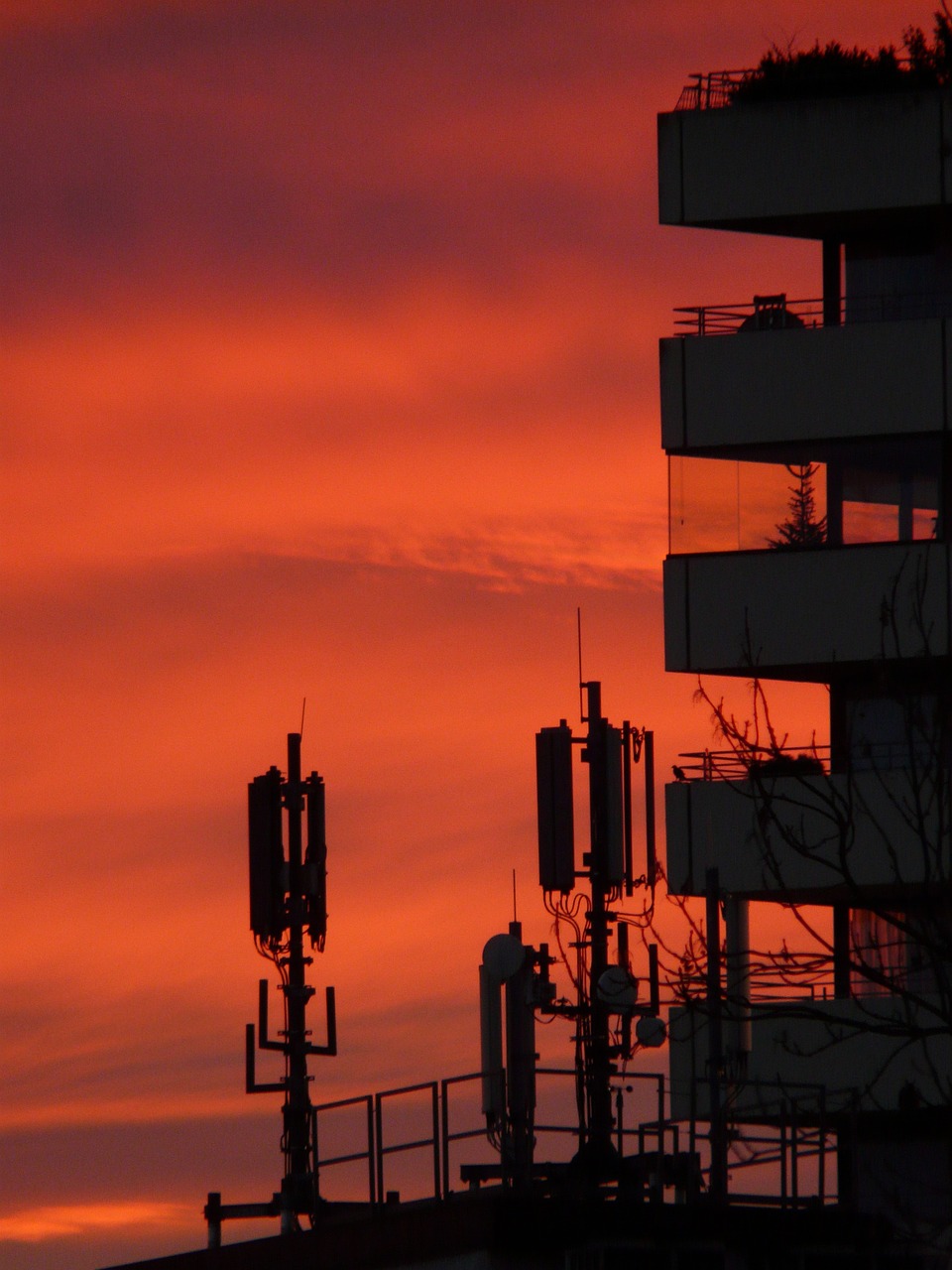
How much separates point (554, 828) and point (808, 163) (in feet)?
50.1

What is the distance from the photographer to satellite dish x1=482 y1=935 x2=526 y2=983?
2869 centimetres

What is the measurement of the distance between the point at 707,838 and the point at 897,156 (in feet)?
38.1

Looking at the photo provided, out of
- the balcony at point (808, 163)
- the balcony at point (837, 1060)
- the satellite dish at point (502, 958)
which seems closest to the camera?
the satellite dish at point (502, 958)

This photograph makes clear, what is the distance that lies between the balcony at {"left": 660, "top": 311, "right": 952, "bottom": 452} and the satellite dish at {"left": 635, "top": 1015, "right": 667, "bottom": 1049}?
1436 centimetres

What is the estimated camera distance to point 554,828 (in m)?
34.4

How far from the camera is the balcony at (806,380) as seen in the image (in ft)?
144

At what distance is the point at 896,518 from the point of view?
44.5 metres

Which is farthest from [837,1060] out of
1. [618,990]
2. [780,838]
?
[618,990]

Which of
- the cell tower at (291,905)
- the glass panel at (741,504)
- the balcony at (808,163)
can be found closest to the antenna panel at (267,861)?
the cell tower at (291,905)

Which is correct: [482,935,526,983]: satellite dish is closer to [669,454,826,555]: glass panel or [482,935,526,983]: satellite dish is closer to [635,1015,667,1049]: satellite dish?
[635,1015,667,1049]: satellite dish

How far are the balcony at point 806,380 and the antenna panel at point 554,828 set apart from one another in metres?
11.6

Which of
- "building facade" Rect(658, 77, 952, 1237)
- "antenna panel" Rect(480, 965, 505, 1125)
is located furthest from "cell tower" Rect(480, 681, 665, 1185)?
"building facade" Rect(658, 77, 952, 1237)

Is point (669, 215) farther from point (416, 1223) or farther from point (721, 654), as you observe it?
point (416, 1223)

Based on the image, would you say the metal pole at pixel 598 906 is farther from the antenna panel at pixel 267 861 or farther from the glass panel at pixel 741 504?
the glass panel at pixel 741 504
